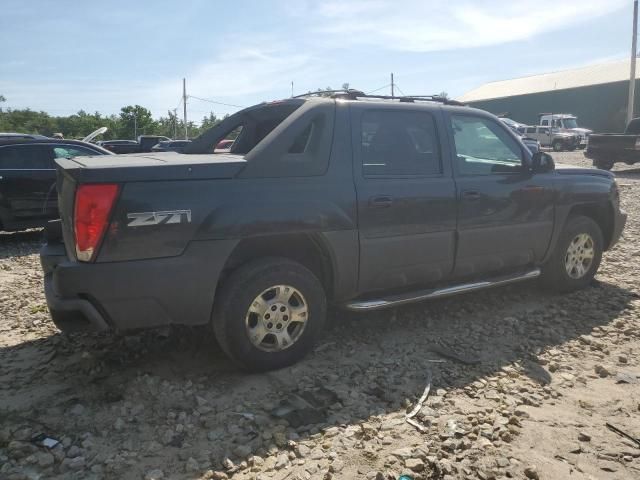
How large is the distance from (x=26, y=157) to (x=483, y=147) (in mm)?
6807

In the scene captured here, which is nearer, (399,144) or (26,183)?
(399,144)

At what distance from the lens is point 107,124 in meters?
59.0

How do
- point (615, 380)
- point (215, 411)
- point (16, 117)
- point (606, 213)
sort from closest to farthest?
point (215, 411) → point (615, 380) → point (606, 213) → point (16, 117)

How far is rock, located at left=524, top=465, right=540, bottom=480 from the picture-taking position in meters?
2.57

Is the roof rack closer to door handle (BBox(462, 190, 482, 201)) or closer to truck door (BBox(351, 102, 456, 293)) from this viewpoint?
truck door (BBox(351, 102, 456, 293))

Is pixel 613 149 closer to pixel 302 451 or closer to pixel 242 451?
pixel 302 451

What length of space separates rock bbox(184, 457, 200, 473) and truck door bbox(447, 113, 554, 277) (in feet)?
8.47

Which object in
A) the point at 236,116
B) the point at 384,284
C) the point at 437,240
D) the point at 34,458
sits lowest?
the point at 34,458

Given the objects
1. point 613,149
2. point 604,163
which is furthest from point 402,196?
point 604,163

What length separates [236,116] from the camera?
4.88 meters

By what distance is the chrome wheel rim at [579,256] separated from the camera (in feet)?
17.1

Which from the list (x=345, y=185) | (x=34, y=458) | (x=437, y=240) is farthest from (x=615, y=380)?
(x=34, y=458)

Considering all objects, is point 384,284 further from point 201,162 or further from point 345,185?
point 201,162

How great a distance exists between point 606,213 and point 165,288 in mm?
4597
